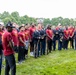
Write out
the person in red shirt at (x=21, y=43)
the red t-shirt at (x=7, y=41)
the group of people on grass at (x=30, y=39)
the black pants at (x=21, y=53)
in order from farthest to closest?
the black pants at (x=21, y=53)
the person in red shirt at (x=21, y=43)
the group of people on grass at (x=30, y=39)
the red t-shirt at (x=7, y=41)

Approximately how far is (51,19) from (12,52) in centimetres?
5486

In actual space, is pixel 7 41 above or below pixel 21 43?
above

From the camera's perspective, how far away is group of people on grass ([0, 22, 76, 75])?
9.27 metres

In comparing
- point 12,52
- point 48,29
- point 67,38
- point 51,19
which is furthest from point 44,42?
point 51,19

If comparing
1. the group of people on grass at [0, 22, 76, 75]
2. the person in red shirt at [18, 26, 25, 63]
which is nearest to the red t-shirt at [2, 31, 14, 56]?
the group of people on grass at [0, 22, 76, 75]

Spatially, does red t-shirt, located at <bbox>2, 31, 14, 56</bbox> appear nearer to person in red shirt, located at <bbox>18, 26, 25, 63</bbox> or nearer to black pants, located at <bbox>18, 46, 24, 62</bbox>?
person in red shirt, located at <bbox>18, 26, 25, 63</bbox>

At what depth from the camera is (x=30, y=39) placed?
16406mm

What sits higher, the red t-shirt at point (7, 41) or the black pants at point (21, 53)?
the red t-shirt at point (7, 41)

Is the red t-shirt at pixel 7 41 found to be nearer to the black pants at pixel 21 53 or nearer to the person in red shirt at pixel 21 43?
the person in red shirt at pixel 21 43

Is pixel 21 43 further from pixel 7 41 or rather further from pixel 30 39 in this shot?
pixel 7 41

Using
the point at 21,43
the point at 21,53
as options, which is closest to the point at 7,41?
the point at 21,43

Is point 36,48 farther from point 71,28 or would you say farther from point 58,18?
point 58,18

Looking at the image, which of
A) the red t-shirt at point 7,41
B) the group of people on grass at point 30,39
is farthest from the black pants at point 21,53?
the red t-shirt at point 7,41

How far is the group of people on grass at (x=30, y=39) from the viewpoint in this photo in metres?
9.27
